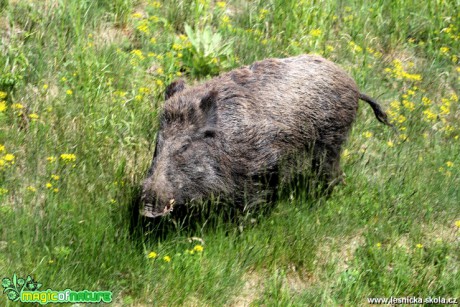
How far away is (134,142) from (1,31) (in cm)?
195

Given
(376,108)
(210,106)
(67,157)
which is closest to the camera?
(67,157)

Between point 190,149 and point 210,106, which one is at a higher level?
point 210,106

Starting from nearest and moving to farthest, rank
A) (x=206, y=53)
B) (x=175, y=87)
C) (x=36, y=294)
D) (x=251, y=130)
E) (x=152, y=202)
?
1. (x=36, y=294)
2. (x=152, y=202)
3. (x=251, y=130)
4. (x=175, y=87)
5. (x=206, y=53)

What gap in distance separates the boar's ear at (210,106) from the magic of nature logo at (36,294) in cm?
204

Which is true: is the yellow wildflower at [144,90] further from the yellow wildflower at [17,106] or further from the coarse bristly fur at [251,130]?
the yellow wildflower at [17,106]

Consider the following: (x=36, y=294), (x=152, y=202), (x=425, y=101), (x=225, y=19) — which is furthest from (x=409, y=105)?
(x=36, y=294)

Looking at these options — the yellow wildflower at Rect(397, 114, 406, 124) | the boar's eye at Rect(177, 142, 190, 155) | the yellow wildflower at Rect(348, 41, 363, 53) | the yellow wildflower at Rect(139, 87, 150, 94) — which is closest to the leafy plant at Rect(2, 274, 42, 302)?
the boar's eye at Rect(177, 142, 190, 155)

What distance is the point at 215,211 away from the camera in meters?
6.68

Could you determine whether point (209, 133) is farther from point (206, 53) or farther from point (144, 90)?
point (206, 53)

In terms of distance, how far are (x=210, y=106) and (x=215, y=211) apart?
90 centimetres

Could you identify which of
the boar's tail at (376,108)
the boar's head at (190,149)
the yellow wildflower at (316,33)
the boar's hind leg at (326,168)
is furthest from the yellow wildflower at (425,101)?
the boar's head at (190,149)

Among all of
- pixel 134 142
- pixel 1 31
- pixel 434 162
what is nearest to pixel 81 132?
pixel 134 142

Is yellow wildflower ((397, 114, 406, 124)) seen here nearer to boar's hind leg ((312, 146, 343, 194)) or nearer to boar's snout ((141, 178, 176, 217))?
boar's hind leg ((312, 146, 343, 194))

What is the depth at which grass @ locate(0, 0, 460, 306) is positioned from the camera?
5703 mm
